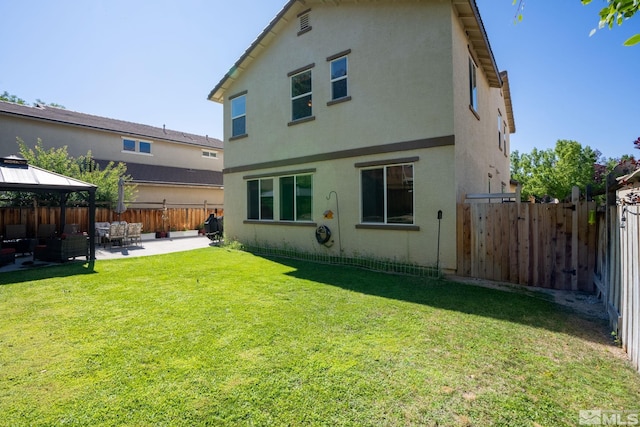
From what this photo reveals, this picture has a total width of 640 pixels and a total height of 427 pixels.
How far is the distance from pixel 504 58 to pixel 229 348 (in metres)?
15.6

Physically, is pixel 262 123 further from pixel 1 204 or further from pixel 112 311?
pixel 1 204

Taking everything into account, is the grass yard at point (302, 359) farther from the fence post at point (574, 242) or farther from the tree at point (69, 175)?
the tree at point (69, 175)

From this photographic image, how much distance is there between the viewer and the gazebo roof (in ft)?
28.7

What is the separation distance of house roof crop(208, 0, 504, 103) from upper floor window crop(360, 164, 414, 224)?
14.8 feet

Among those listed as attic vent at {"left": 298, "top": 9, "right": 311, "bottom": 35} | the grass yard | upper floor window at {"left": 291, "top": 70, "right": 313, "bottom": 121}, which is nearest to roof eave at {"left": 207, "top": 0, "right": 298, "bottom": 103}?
attic vent at {"left": 298, "top": 9, "right": 311, "bottom": 35}

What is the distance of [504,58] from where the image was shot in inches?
518

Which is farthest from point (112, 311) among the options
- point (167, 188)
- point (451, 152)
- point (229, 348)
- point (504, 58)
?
point (167, 188)

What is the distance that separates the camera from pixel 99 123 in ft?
70.5

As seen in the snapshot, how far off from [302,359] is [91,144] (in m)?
23.7

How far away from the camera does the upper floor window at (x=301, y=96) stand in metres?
11.1

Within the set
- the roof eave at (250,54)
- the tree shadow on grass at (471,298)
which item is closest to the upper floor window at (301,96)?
the roof eave at (250,54)

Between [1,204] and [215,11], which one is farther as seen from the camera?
[1,204]

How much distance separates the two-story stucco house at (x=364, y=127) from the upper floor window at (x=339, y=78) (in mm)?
41

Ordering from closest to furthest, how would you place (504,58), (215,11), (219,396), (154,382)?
(219,396)
(154,382)
(215,11)
(504,58)
